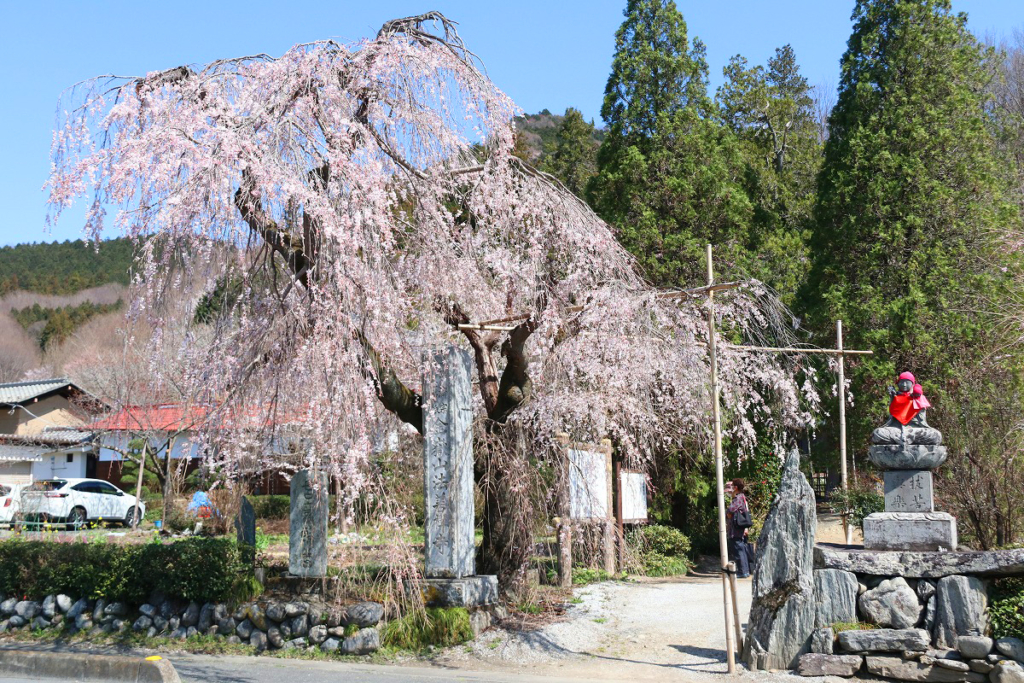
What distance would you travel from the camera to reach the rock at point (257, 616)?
949cm

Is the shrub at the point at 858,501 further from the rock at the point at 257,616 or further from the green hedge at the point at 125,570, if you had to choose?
the green hedge at the point at 125,570

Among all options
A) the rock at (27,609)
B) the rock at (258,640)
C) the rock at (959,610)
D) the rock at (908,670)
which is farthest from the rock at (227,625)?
the rock at (959,610)

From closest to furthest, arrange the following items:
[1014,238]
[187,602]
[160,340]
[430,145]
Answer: [160,340]
[430,145]
[187,602]
[1014,238]

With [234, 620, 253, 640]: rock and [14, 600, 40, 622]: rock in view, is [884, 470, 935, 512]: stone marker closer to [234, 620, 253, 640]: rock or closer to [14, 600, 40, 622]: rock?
[234, 620, 253, 640]: rock

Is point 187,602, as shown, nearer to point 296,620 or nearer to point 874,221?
point 296,620

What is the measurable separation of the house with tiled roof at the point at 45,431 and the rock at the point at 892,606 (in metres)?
22.9

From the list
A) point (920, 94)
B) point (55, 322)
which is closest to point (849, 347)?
point (920, 94)

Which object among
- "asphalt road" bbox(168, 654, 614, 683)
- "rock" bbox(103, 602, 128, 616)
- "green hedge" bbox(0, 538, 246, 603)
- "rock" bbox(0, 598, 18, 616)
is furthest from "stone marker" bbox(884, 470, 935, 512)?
"rock" bbox(0, 598, 18, 616)

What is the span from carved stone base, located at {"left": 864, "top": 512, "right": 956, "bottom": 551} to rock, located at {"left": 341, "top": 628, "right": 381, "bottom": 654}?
5.08 m

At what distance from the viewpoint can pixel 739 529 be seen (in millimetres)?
13039

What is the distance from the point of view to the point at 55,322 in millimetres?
44875

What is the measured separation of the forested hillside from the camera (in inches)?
2119

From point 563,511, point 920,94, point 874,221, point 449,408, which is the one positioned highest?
point 920,94

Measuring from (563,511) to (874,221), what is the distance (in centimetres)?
953
